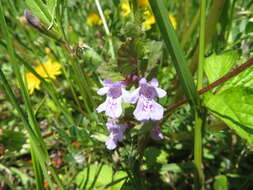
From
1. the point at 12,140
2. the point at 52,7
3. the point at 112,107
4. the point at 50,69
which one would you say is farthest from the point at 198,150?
the point at 50,69

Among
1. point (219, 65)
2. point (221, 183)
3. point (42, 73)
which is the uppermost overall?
point (42, 73)

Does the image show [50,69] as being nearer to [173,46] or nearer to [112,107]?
[112,107]

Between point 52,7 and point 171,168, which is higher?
point 52,7

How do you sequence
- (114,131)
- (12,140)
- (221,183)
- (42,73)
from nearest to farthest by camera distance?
1. (114,131)
2. (221,183)
3. (12,140)
4. (42,73)

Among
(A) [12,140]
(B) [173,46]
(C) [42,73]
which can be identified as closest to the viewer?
(B) [173,46]

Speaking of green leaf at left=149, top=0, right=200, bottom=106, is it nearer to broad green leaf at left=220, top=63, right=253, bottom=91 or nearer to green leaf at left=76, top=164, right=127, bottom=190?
broad green leaf at left=220, top=63, right=253, bottom=91

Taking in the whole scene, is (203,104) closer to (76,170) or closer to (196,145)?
(196,145)
